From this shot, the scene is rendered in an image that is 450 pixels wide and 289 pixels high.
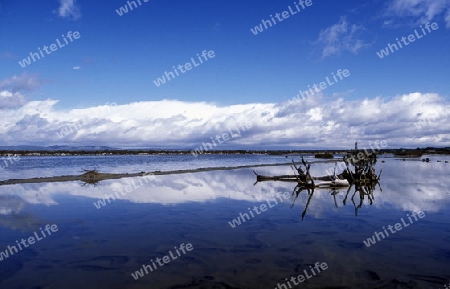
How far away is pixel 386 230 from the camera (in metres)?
15.1

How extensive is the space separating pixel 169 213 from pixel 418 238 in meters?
11.9

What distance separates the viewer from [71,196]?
24.7 metres

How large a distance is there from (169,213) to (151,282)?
9629mm

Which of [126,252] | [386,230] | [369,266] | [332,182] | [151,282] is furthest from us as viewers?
[332,182]

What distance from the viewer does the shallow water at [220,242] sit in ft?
31.2

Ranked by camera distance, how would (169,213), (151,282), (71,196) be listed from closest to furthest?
(151,282) < (169,213) < (71,196)

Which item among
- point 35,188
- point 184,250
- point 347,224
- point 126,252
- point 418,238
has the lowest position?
point 418,238

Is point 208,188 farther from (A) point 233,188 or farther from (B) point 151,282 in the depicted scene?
(B) point 151,282

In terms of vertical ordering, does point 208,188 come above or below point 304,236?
above

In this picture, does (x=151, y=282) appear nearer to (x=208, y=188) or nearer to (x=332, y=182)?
(x=208, y=188)

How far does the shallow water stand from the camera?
9.52m

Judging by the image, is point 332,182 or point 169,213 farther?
point 332,182

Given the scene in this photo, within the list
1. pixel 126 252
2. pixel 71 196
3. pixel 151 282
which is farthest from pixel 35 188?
pixel 151 282

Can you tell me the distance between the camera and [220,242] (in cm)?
1318
